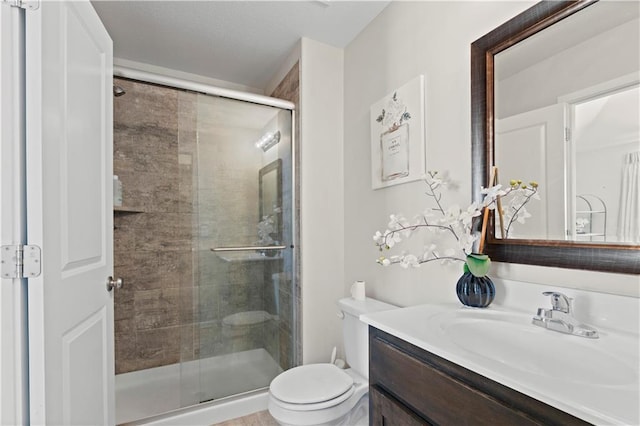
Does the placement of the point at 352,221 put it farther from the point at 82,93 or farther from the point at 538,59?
the point at 82,93

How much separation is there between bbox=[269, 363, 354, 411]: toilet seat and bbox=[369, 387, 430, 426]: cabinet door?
40cm

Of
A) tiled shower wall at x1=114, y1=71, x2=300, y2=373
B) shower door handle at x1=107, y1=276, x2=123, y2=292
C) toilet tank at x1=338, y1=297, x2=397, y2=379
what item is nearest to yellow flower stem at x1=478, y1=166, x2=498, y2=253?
toilet tank at x1=338, y1=297, x2=397, y2=379

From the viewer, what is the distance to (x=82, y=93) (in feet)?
3.99

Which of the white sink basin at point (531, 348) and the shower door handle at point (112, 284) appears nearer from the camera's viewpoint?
the white sink basin at point (531, 348)

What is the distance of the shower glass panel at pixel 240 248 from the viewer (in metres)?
2.13

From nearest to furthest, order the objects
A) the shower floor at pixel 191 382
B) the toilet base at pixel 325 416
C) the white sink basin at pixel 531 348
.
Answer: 1. the white sink basin at pixel 531 348
2. the toilet base at pixel 325 416
3. the shower floor at pixel 191 382

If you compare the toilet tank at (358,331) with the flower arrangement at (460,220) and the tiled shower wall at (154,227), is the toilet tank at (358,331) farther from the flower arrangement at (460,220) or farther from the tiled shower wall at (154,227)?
the tiled shower wall at (154,227)

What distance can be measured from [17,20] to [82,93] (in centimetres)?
35

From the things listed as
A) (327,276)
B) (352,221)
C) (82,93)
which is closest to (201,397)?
(327,276)

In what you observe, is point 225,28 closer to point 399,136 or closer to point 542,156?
point 399,136

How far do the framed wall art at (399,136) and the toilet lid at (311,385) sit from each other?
3.27ft

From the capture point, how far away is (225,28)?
80.4 inches

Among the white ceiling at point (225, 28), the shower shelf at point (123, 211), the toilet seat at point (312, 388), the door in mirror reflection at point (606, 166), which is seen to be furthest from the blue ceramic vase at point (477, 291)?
the shower shelf at point (123, 211)

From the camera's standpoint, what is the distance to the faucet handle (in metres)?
0.90
